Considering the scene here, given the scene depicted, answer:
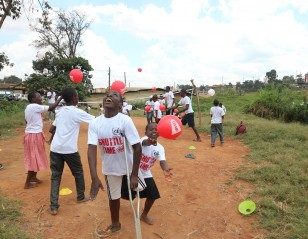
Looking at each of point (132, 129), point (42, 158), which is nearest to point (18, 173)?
point (42, 158)

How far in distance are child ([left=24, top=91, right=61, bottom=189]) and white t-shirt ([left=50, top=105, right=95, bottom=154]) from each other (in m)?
1.01

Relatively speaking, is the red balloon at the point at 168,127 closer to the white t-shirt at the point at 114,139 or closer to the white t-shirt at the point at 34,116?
the white t-shirt at the point at 114,139

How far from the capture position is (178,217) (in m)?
4.47

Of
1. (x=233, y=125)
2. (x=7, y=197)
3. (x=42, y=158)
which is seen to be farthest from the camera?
(x=233, y=125)

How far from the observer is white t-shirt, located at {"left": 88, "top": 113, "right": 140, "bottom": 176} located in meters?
3.40

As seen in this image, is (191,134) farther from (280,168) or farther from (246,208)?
(246,208)

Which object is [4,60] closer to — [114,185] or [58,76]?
[58,76]

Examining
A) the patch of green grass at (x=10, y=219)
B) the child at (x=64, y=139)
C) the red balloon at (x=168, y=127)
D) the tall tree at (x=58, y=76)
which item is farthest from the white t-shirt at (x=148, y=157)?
the tall tree at (x=58, y=76)

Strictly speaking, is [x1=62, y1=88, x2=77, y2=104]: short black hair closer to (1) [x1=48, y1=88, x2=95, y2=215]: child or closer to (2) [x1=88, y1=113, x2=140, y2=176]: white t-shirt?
(1) [x1=48, y1=88, x2=95, y2=215]: child

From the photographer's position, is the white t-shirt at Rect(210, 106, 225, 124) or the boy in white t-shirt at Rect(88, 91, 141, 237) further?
the white t-shirt at Rect(210, 106, 225, 124)

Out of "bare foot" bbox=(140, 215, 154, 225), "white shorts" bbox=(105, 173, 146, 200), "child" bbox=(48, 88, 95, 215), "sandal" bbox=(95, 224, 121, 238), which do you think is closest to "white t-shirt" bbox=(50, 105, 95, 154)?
"child" bbox=(48, 88, 95, 215)

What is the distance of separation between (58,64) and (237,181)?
21.2m

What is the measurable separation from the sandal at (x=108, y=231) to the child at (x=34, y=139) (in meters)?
2.07

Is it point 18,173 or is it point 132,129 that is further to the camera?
point 18,173
